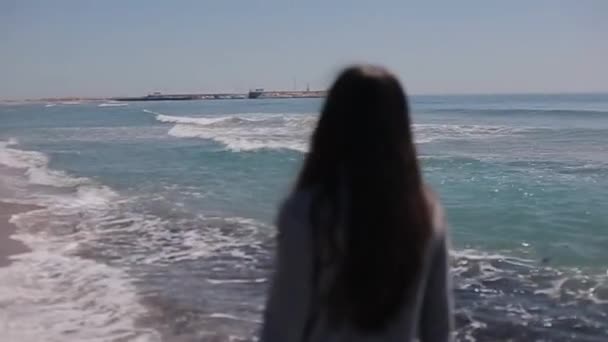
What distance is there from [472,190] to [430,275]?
15877mm

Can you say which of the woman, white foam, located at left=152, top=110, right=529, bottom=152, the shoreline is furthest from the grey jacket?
white foam, located at left=152, top=110, right=529, bottom=152

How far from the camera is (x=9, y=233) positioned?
1147 cm

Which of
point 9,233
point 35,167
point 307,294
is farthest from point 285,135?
point 307,294

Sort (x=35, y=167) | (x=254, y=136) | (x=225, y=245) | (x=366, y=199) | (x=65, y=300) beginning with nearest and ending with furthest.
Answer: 1. (x=366, y=199)
2. (x=65, y=300)
3. (x=225, y=245)
4. (x=35, y=167)
5. (x=254, y=136)

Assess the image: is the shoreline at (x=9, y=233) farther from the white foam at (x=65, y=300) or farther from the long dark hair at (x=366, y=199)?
the long dark hair at (x=366, y=199)

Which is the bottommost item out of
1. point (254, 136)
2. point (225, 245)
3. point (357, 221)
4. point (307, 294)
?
point (225, 245)

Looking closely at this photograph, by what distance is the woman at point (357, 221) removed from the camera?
185 cm

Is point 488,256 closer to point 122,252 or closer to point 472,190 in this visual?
point 122,252

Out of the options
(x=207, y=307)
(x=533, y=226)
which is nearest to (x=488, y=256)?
(x=533, y=226)

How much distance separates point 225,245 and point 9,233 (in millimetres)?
3376

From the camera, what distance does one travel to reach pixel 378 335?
76.5 inches

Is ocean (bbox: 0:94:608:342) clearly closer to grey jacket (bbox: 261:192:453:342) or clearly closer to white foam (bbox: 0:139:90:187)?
white foam (bbox: 0:139:90:187)

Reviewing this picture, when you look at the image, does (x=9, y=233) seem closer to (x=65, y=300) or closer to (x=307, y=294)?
(x=65, y=300)

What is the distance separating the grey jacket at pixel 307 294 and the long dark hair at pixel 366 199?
3cm
